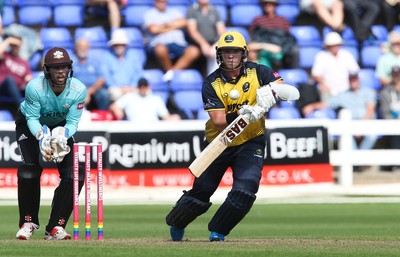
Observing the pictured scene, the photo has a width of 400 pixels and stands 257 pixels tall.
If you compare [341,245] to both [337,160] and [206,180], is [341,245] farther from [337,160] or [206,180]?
[337,160]

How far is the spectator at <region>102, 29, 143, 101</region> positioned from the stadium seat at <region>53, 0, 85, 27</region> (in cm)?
130

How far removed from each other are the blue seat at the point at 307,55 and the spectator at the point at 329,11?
0.52m

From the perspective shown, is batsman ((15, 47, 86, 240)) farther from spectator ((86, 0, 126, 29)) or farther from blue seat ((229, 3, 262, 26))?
Answer: blue seat ((229, 3, 262, 26))

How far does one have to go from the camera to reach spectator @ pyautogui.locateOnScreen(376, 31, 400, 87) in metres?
19.8

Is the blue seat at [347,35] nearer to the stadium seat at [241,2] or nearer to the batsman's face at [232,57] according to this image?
the stadium seat at [241,2]

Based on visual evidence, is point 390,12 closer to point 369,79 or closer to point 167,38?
point 369,79

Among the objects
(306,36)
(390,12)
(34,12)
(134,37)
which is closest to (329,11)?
(306,36)

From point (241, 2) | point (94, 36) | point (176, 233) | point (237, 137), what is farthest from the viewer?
point (241, 2)

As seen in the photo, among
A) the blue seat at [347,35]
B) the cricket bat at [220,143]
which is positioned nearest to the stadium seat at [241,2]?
the blue seat at [347,35]

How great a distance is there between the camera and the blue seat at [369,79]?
20.0 metres

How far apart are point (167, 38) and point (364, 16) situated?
394 cm

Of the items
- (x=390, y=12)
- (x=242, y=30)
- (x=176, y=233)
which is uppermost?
(x=390, y=12)

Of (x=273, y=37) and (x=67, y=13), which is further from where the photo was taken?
(x=67, y=13)

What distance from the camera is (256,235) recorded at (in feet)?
38.2
